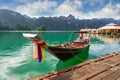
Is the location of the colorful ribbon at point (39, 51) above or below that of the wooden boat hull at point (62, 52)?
above

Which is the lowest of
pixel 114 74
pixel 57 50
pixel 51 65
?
pixel 51 65

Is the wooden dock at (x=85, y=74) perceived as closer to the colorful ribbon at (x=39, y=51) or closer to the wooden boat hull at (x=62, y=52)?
the colorful ribbon at (x=39, y=51)

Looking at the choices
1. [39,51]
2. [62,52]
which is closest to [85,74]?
[39,51]

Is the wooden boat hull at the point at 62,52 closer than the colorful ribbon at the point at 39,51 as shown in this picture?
No

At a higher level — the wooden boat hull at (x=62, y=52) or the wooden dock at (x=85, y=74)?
the wooden boat hull at (x=62, y=52)

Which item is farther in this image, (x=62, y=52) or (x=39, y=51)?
(x=62, y=52)

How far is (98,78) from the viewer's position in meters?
6.00

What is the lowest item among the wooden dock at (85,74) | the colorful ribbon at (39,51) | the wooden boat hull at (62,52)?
the wooden dock at (85,74)

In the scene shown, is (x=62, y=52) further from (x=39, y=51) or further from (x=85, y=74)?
(x=39, y=51)

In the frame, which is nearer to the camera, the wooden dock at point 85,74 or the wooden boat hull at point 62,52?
the wooden dock at point 85,74

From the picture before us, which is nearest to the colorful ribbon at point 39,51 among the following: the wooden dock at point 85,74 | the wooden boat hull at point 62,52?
Result: the wooden dock at point 85,74

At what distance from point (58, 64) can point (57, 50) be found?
3539 mm

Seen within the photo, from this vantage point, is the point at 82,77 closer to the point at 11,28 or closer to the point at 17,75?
the point at 17,75

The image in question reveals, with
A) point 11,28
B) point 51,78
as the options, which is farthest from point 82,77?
point 11,28
